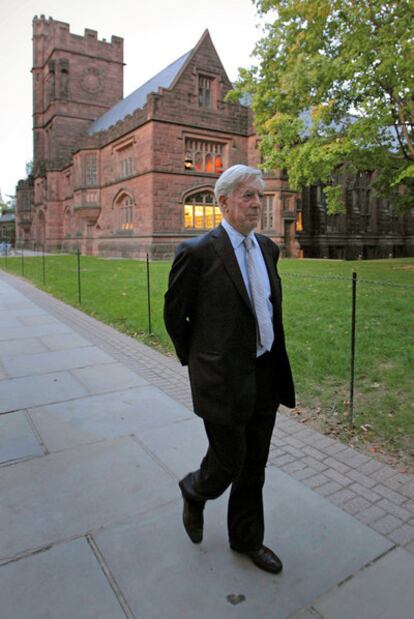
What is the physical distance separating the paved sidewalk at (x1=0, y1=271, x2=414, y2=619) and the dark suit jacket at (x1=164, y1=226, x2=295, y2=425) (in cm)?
88

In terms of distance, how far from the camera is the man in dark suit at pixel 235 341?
2.29 meters

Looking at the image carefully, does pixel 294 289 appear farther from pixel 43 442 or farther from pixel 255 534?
pixel 255 534

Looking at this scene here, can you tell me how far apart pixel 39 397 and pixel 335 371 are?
3.57 meters

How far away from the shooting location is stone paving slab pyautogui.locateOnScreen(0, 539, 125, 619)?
218cm

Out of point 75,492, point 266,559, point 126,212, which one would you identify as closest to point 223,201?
point 266,559

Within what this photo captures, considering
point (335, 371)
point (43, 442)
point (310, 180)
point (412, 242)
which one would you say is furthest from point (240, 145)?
point (43, 442)

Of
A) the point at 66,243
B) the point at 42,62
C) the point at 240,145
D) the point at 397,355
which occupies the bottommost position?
the point at 397,355

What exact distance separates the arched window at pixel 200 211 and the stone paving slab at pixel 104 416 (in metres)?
24.2

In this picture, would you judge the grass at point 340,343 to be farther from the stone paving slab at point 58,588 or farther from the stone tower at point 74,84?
the stone tower at point 74,84

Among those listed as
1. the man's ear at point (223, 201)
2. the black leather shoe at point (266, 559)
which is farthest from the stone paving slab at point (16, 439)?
the man's ear at point (223, 201)

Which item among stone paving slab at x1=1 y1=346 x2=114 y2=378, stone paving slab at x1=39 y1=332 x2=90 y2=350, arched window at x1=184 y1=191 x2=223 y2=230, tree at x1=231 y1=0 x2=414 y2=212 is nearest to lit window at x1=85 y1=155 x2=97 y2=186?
arched window at x1=184 y1=191 x2=223 y2=230

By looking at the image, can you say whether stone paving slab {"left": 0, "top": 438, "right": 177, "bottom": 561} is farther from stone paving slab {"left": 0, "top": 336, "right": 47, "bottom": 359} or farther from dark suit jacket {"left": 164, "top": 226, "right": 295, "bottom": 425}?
stone paving slab {"left": 0, "top": 336, "right": 47, "bottom": 359}

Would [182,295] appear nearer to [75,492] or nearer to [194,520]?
[194,520]

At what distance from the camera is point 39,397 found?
5.24 meters
